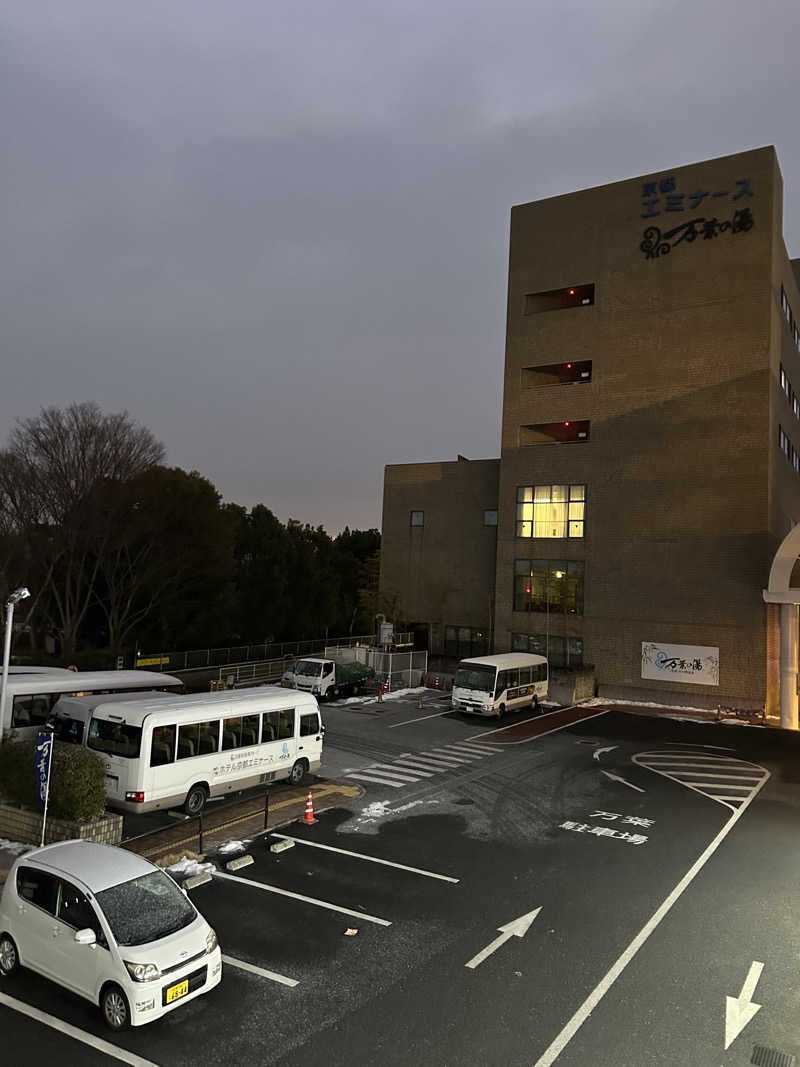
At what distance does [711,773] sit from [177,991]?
18.9 meters

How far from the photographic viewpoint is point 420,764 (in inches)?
870

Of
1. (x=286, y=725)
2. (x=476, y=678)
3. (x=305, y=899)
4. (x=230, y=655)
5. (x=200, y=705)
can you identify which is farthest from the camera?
(x=230, y=655)

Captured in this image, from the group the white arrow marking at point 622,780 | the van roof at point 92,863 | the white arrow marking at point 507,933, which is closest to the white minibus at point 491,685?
the white arrow marking at point 622,780

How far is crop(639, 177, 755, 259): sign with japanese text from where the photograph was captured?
37875 millimetres

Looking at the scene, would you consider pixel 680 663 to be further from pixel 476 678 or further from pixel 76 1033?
pixel 76 1033

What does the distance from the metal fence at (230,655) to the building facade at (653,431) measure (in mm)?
12802

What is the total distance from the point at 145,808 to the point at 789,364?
43.7 m

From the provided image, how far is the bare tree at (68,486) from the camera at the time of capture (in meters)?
35.5

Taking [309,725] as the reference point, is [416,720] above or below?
below

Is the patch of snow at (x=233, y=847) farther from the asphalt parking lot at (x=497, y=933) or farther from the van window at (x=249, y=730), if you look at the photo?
the van window at (x=249, y=730)

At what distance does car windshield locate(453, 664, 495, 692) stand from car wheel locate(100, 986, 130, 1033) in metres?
23.1

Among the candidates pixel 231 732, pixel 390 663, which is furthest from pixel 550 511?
pixel 231 732

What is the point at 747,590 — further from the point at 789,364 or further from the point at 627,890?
the point at 627,890

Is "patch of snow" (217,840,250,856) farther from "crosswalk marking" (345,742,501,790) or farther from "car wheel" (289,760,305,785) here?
"crosswalk marking" (345,742,501,790)
